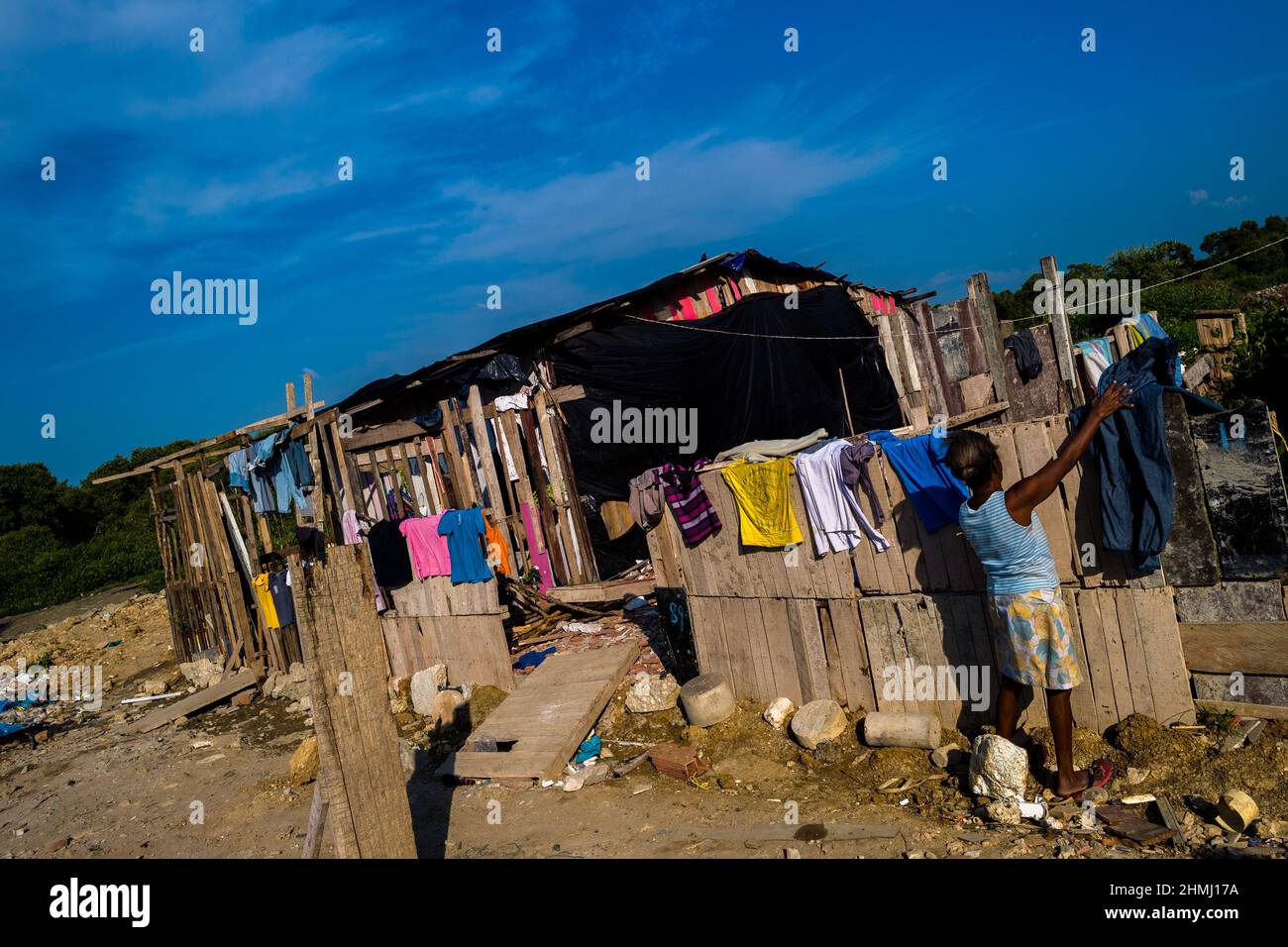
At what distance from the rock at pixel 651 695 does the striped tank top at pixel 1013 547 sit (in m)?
3.51

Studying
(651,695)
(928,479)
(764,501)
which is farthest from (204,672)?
(928,479)

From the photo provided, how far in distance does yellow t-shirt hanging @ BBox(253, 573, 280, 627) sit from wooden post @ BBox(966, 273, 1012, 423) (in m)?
11.2

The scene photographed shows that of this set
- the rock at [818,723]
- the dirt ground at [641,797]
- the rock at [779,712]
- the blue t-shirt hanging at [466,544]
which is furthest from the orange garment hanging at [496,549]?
the rock at [818,723]

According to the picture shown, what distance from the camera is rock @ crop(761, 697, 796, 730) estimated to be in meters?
6.63

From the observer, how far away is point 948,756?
18.1ft

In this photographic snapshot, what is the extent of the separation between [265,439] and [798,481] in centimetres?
947

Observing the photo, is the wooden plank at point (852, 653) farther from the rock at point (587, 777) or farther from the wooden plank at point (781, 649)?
the rock at point (587, 777)

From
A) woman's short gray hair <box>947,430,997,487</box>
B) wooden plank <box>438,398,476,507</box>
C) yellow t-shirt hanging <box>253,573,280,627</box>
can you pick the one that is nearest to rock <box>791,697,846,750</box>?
woman's short gray hair <box>947,430,997,487</box>

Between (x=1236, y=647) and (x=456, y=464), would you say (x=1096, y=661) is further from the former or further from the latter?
(x=456, y=464)

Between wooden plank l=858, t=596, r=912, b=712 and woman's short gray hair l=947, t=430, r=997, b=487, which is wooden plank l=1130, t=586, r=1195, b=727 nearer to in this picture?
woman's short gray hair l=947, t=430, r=997, b=487

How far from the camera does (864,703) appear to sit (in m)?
6.31
